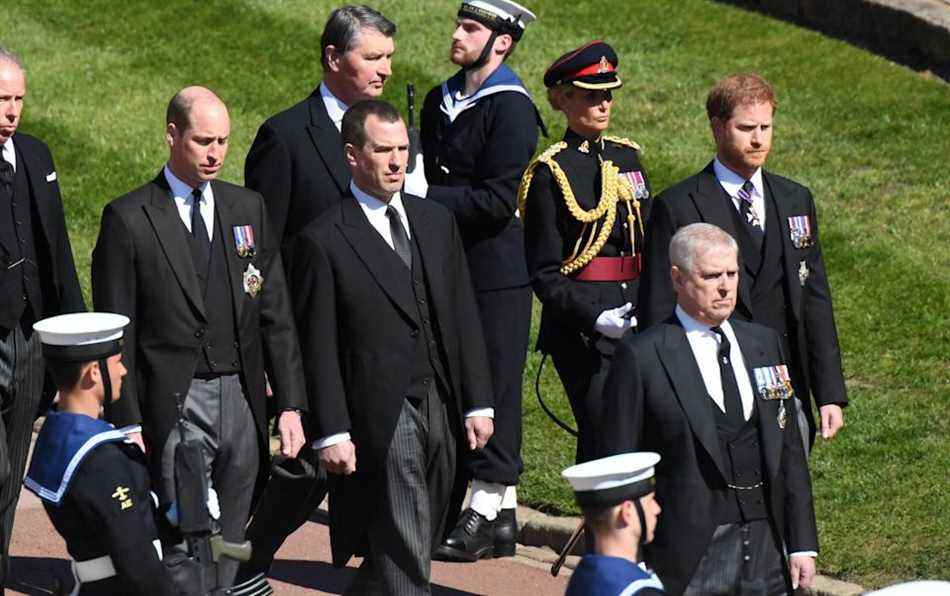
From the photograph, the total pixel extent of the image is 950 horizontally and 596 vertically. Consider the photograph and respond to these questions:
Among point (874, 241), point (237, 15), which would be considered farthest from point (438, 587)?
point (237, 15)

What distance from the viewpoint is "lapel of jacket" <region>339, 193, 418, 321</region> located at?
27.7ft

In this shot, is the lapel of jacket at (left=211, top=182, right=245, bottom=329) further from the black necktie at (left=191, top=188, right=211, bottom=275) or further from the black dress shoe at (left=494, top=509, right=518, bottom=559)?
the black dress shoe at (left=494, top=509, right=518, bottom=559)

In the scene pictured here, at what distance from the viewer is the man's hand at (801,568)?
762 cm

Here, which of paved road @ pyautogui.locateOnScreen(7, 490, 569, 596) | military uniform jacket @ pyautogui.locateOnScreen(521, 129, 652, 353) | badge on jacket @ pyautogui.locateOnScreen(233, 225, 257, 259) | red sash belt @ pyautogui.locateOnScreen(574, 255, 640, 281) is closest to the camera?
badge on jacket @ pyautogui.locateOnScreen(233, 225, 257, 259)

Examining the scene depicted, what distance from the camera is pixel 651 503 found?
632cm

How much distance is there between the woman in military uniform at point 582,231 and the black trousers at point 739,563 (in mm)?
1751

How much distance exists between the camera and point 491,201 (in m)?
9.97

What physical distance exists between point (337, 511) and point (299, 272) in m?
0.95

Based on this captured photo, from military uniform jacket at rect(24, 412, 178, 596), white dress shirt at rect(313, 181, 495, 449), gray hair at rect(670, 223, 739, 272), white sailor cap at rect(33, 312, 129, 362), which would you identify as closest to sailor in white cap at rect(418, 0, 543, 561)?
white dress shirt at rect(313, 181, 495, 449)

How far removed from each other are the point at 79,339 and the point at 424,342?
1699 millimetres

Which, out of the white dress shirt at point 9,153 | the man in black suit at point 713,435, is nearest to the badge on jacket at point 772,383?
the man in black suit at point 713,435

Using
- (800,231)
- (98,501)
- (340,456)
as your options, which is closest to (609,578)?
(98,501)

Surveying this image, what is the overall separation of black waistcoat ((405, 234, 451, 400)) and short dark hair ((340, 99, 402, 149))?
485 mm

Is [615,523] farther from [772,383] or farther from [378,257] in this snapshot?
[378,257]
